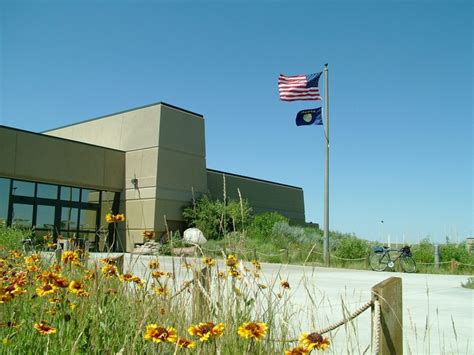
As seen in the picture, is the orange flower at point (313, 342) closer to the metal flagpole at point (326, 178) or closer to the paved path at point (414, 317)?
the paved path at point (414, 317)

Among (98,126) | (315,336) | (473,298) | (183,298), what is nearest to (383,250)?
(473,298)

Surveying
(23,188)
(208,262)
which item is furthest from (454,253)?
(23,188)

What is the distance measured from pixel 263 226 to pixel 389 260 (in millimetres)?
11378

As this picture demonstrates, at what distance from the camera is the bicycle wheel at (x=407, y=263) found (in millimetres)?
15867

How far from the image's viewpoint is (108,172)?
985 inches

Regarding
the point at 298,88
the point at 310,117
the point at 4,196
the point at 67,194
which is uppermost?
the point at 298,88

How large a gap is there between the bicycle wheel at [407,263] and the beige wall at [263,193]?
559 inches

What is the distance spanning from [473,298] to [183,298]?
21.4 feet

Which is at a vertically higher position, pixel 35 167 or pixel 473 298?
pixel 35 167

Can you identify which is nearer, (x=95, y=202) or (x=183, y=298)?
(x=183, y=298)

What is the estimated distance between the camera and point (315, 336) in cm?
174

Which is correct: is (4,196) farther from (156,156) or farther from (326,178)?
(326,178)

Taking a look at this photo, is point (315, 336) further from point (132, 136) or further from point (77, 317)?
point (132, 136)

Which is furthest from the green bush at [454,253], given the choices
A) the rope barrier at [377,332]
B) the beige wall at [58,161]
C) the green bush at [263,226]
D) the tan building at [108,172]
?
the rope barrier at [377,332]
